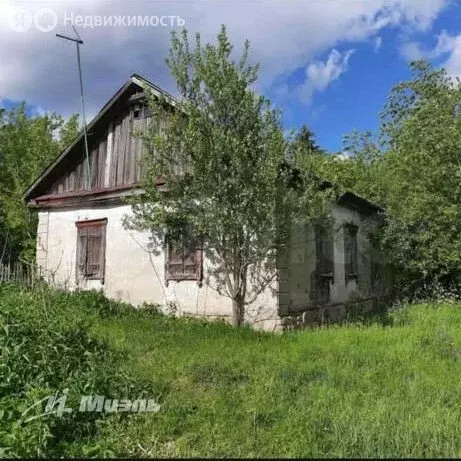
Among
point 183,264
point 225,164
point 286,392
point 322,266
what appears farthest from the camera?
point 322,266

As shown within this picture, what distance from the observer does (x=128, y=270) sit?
12.2 meters

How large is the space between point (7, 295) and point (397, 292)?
40.3 feet

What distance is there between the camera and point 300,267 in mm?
11055

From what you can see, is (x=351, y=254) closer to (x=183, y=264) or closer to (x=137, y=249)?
(x=183, y=264)

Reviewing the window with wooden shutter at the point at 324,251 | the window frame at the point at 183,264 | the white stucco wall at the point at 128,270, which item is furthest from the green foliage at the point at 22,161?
the window with wooden shutter at the point at 324,251

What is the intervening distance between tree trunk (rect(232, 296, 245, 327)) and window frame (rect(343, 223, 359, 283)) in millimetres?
4930

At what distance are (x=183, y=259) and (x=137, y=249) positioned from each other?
4.71 ft

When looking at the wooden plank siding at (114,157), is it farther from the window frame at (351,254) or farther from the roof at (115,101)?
the window frame at (351,254)

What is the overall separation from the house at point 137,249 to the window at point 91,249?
0.03 meters

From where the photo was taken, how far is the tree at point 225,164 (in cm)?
881

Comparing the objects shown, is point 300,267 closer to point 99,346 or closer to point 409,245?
point 409,245

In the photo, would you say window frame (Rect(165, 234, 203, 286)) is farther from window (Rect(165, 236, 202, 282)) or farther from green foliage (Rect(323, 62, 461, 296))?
green foliage (Rect(323, 62, 461, 296))

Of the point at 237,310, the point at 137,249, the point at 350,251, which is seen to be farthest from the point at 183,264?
the point at 350,251

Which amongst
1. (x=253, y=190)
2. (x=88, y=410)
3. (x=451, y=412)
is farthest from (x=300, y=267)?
(x=88, y=410)
